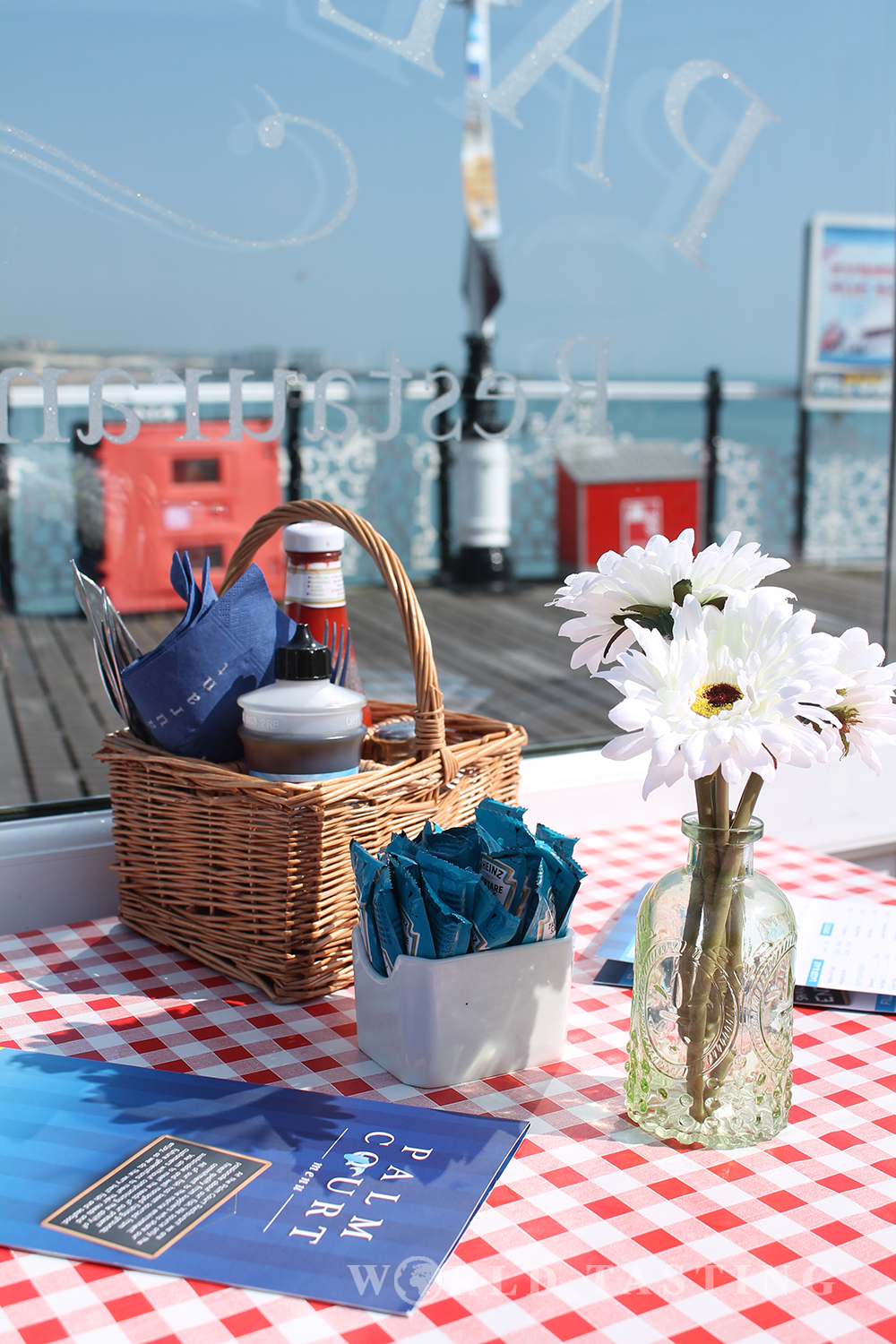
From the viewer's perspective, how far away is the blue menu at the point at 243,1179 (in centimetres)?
62

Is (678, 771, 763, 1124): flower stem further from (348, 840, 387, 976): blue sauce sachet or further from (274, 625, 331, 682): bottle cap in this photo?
(274, 625, 331, 682): bottle cap

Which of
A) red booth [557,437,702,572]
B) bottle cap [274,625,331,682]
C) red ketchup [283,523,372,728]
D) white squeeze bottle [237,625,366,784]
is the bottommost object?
white squeeze bottle [237,625,366,784]

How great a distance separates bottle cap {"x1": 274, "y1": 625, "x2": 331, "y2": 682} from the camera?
36.4 inches

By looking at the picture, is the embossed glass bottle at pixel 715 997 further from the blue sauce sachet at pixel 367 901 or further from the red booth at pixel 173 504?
the red booth at pixel 173 504

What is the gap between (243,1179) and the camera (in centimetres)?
68

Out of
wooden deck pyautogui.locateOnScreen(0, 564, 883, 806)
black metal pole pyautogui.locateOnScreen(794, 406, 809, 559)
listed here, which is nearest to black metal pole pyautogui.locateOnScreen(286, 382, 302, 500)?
wooden deck pyautogui.locateOnScreen(0, 564, 883, 806)

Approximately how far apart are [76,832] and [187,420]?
57 cm

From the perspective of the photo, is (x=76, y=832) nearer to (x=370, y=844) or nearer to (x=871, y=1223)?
(x=370, y=844)

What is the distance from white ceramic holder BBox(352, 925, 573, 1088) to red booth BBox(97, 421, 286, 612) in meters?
0.92

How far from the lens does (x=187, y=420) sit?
4.97 feet

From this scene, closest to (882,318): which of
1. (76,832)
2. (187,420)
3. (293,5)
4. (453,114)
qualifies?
(453,114)

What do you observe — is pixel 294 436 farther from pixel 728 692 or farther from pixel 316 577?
pixel 728 692

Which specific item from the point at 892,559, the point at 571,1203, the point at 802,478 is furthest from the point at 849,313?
the point at 571,1203

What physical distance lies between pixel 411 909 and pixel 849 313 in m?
2.35
